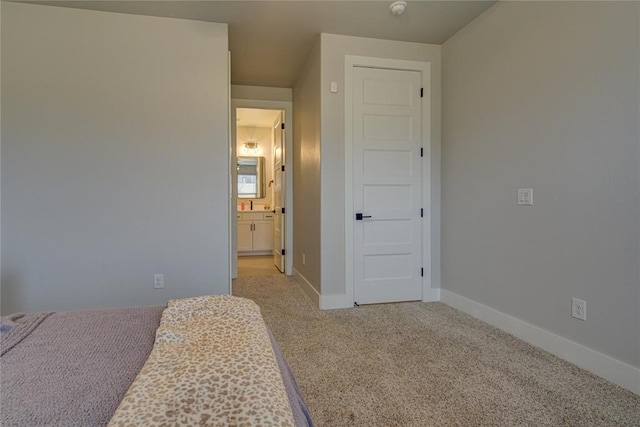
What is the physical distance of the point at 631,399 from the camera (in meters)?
1.63

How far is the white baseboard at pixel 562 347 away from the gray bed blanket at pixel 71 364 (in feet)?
7.52

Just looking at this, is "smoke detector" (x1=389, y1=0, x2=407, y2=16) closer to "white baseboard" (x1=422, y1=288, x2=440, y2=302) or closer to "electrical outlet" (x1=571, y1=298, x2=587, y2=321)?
"electrical outlet" (x1=571, y1=298, x2=587, y2=321)

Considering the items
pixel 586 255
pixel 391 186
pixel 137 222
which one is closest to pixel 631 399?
pixel 586 255

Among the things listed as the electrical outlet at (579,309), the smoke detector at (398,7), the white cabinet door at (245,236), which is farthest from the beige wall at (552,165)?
the white cabinet door at (245,236)

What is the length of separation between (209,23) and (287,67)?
1155 mm

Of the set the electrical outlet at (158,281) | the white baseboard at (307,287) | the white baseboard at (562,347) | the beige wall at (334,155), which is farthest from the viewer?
the white baseboard at (307,287)

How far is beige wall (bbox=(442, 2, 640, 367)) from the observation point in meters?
1.76

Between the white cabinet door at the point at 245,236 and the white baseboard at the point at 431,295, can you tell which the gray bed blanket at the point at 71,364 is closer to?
the white baseboard at the point at 431,295

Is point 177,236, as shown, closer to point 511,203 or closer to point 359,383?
point 359,383

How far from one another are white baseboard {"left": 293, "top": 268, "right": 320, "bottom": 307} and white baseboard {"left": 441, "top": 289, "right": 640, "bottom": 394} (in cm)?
134

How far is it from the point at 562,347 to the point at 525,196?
1.00 meters

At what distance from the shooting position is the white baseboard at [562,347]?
5.70 ft

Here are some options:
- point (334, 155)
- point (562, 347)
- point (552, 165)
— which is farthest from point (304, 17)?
point (562, 347)

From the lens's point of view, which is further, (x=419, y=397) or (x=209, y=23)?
(x=209, y=23)
